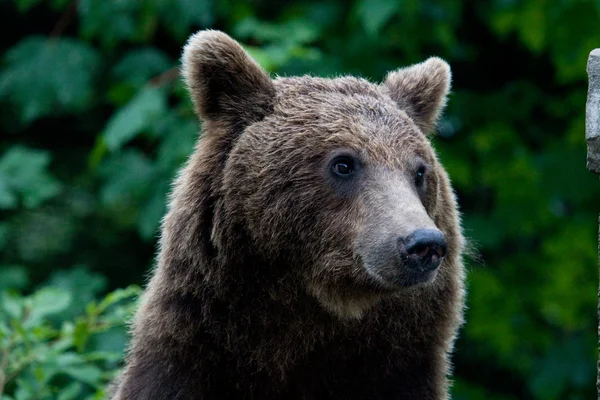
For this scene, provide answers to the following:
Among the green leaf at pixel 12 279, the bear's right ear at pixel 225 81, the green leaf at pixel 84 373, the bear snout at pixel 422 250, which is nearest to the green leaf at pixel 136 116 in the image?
the green leaf at pixel 12 279

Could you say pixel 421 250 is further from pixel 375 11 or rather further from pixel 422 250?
pixel 375 11

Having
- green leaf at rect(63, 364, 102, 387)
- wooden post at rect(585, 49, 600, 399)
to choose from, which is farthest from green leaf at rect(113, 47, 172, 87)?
wooden post at rect(585, 49, 600, 399)

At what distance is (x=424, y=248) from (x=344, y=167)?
648 mm

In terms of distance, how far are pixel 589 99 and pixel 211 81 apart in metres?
1.81

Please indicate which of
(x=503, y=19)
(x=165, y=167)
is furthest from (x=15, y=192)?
(x=503, y=19)

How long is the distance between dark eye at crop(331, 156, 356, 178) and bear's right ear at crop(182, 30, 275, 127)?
1.61 feet

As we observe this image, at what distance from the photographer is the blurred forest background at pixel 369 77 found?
27.7 feet

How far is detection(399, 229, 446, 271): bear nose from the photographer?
4086mm

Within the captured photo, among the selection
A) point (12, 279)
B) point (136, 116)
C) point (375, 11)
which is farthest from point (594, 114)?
point (12, 279)

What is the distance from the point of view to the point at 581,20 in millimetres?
8523

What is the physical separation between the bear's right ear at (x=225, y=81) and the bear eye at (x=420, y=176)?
75 centimetres

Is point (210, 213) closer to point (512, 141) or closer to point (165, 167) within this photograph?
point (165, 167)

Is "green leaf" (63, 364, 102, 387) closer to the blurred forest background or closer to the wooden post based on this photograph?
the blurred forest background

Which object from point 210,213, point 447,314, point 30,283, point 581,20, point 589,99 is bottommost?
point 30,283
